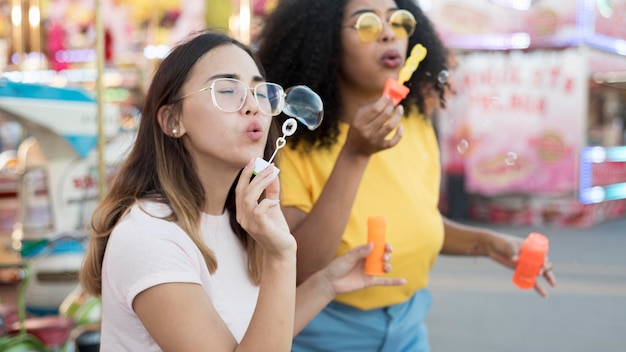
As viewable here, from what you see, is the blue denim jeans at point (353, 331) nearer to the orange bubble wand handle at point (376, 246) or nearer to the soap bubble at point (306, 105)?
the orange bubble wand handle at point (376, 246)

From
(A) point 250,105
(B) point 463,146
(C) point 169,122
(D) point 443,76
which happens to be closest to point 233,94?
(A) point 250,105

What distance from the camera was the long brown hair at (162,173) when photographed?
1.31m

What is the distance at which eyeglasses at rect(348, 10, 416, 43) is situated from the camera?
165 centimetres

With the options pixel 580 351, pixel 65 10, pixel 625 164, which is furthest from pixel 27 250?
pixel 625 164

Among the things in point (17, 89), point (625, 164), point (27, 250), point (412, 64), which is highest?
point (412, 64)

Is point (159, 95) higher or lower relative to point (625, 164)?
higher

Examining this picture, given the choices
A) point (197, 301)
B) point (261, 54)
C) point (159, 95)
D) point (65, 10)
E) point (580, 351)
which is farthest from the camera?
point (65, 10)

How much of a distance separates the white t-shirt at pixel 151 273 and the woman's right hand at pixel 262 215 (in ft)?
0.43

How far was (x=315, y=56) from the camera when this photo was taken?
173 centimetres

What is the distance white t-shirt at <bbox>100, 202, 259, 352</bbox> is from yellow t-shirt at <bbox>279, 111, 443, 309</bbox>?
0.36 meters

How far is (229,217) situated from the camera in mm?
1453

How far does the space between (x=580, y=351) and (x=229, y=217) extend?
3291mm

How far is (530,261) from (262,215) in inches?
39.0

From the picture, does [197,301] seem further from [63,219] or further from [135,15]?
[135,15]
